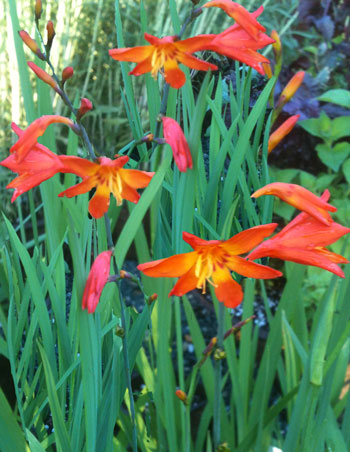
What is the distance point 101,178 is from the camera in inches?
23.8

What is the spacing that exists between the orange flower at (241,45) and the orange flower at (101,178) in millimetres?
156

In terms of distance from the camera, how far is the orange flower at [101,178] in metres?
0.59

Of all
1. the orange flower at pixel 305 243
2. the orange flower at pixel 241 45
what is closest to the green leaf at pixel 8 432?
the orange flower at pixel 305 243

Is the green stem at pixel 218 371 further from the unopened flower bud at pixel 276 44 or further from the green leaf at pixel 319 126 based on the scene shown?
the green leaf at pixel 319 126

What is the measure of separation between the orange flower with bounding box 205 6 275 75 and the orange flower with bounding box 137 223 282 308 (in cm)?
18

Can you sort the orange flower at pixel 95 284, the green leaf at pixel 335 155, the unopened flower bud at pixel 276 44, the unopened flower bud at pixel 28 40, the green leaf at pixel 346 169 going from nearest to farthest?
the orange flower at pixel 95 284
the unopened flower bud at pixel 28 40
the unopened flower bud at pixel 276 44
the green leaf at pixel 346 169
the green leaf at pixel 335 155

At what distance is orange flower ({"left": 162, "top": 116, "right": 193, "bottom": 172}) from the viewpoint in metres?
0.57

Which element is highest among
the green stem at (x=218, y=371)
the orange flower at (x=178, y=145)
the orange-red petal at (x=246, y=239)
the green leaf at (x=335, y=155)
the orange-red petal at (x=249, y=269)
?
the orange flower at (x=178, y=145)

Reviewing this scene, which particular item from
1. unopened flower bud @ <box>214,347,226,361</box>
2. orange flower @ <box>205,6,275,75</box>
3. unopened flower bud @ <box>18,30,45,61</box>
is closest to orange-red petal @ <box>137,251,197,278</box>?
unopened flower bud @ <box>214,347,226,361</box>

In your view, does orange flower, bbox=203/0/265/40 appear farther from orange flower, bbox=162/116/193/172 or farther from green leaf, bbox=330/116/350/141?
green leaf, bbox=330/116/350/141

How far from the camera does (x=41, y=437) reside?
0.96 m

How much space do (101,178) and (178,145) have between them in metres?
0.09

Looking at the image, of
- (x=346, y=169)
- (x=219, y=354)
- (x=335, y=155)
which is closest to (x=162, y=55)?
(x=219, y=354)

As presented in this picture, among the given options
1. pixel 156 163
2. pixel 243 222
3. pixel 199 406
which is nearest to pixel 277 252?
pixel 156 163
